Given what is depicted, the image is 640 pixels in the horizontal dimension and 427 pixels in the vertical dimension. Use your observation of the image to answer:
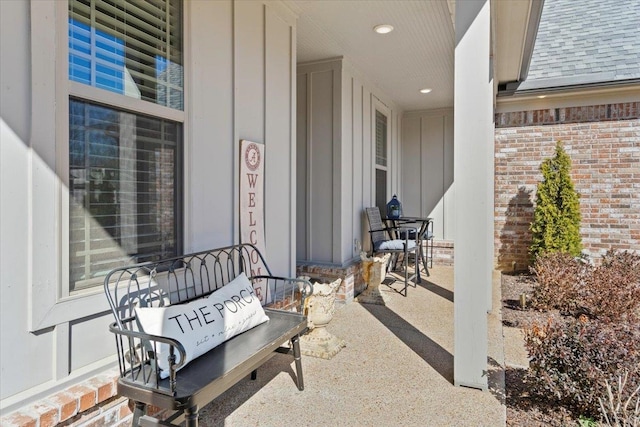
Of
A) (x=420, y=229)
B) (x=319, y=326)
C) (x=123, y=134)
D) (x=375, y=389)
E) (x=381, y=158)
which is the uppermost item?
(x=381, y=158)

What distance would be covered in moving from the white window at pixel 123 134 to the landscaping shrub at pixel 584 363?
7.41 ft

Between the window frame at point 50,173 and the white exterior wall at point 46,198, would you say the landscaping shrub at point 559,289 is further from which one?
the window frame at point 50,173

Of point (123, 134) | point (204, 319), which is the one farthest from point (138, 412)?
point (123, 134)

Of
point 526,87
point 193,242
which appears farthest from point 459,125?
point 526,87

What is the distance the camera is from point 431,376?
2693 millimetres

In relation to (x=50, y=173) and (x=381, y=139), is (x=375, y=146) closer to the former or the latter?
(x=381, y=139)

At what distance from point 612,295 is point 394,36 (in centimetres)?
329

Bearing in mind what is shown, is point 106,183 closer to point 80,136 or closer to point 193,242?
point 80,136

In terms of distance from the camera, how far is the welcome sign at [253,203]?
9.79 feet

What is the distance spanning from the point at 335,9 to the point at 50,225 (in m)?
2.97

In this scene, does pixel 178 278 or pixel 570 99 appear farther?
pixel 570 99

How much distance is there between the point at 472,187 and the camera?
7.98 feet

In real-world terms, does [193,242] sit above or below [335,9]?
below

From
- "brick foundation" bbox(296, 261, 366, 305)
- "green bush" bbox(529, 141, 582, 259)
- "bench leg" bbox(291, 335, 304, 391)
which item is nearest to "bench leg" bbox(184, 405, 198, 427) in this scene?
"bench leg" bbox(291, 335, 304, 391)
